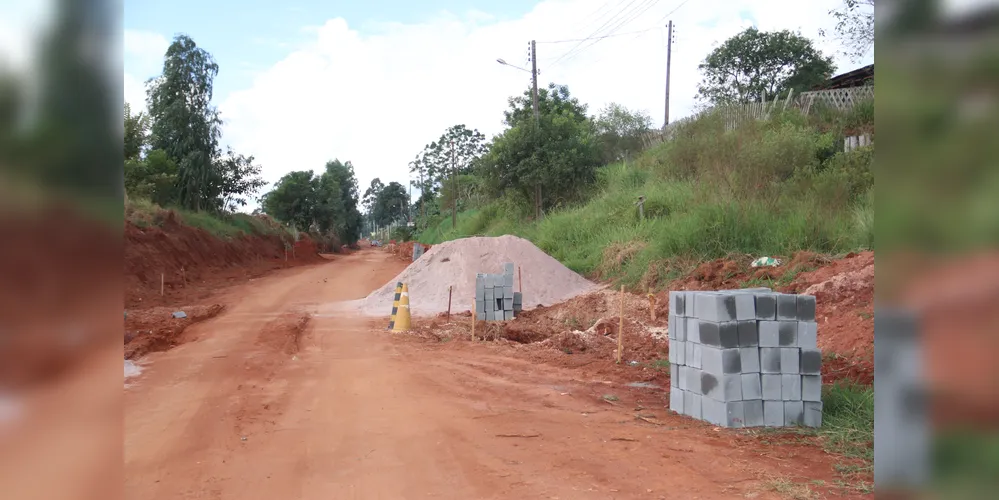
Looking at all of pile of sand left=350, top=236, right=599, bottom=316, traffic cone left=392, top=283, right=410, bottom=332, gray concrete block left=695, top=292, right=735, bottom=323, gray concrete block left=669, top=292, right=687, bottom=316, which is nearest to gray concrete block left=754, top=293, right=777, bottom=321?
gray concrete block left=695, top=292, right=735, bottom=323

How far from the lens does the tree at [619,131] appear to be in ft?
116

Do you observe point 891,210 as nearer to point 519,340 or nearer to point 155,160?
point 519,340

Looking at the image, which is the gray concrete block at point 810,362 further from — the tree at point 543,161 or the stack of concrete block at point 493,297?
the tree at point 543,161

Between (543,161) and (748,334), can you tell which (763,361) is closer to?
(748,334)

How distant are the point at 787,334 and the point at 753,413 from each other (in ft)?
2.76

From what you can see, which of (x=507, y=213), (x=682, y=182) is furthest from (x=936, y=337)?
(x=507, y=213)

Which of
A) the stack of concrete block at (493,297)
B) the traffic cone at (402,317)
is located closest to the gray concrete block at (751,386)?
the traffic cone at (402,317)

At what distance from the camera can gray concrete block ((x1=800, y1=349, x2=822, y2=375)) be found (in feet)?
20.4

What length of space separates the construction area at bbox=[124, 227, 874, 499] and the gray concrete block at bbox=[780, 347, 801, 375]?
0.03 feet

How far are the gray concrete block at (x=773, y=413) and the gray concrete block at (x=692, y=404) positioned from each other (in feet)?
2.05

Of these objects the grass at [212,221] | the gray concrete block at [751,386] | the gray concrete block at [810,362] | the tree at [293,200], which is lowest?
the gray concrete block at [751,386]

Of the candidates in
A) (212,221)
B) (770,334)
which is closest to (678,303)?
(770,334)

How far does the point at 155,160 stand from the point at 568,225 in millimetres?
16601

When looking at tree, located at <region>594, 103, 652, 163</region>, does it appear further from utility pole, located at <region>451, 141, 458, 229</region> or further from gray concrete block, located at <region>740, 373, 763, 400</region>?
gray concrete block, located at <region>740, 373, 763, 400</region>
